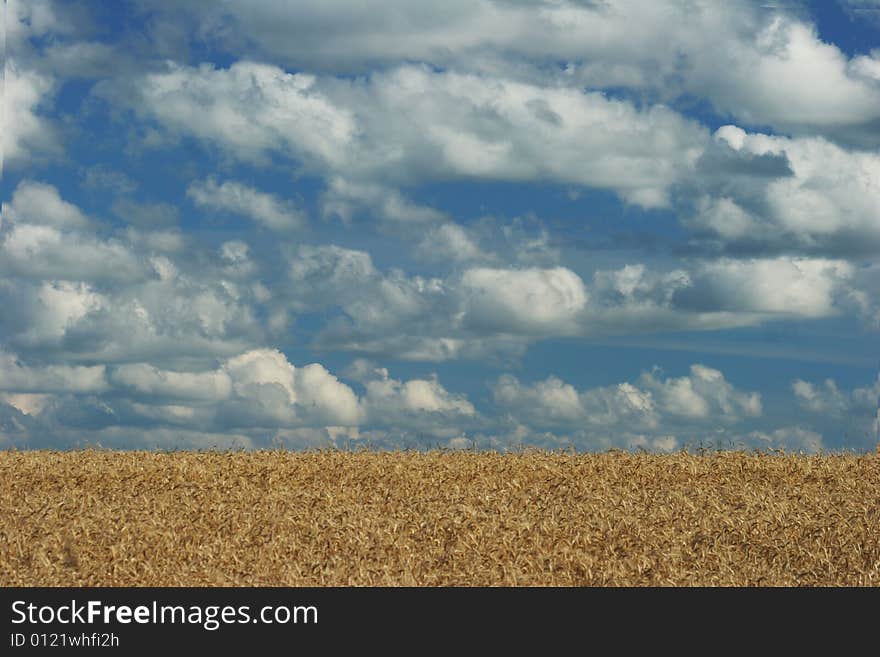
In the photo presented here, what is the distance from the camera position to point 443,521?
1453cm

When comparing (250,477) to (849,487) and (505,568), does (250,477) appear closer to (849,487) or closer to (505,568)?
(505,568)

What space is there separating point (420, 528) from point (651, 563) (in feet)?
10.6

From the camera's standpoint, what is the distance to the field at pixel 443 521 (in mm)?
12695

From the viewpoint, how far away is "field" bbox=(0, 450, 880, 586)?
41.7 ft

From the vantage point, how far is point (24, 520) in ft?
49.2
